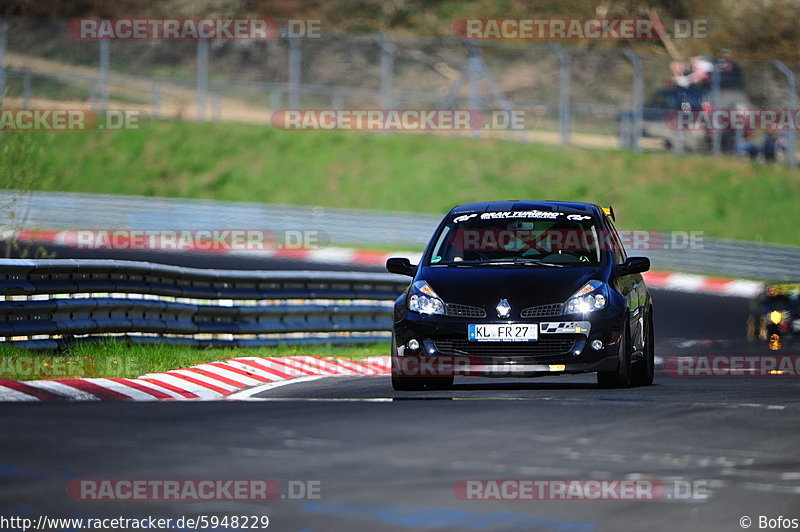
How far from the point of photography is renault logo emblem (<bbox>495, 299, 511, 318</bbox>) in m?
11.8

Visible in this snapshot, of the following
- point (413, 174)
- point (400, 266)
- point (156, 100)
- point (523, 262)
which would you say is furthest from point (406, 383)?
point (156, 100)

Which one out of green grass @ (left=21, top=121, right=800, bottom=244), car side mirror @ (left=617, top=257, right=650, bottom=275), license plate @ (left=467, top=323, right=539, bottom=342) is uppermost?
green grass @ (left=21, top=121, right=800, bottom=244)

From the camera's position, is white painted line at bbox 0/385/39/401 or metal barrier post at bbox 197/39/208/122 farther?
metal barrier post at bbox 197/39/208/122

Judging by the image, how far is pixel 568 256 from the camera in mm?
12742

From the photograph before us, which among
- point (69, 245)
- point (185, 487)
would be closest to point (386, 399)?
point (185, 487)

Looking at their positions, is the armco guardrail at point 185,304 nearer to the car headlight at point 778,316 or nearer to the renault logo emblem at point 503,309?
the renault logo emblem at point 503,309

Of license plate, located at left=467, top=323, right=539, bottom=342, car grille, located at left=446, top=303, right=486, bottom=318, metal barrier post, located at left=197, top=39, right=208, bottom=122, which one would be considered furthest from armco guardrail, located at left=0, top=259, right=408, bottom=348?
metal barrier post, located at left=197, top=39, right=208, bottom=122

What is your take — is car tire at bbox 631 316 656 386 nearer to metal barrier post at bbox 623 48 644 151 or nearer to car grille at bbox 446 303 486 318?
car grille at bbox 446 303 486 318

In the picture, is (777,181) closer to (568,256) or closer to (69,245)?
(69,245)

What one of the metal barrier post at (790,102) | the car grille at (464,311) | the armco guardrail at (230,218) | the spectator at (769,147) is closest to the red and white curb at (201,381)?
the car grille at (464,311)

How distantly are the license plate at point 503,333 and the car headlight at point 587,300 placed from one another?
0.35m

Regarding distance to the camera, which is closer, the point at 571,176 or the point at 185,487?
the point at 185,487

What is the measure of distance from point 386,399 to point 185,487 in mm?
4302

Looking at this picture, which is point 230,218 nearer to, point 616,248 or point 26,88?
point 26,88
